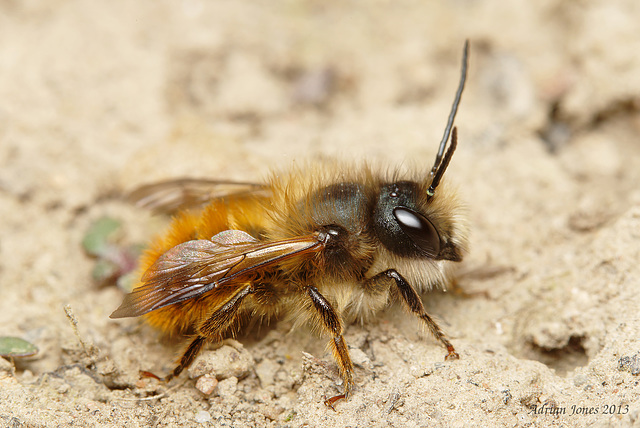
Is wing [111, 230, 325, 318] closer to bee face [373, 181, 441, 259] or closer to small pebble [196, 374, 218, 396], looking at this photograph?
bee face [373, 181, 441, 259]

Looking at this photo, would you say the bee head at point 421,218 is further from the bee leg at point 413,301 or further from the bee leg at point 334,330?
the bee leg at point 334,330

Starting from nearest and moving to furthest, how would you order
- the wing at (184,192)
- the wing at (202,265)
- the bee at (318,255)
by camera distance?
the wing at (202,265), the bee at (318,255), the wing at (184,192)

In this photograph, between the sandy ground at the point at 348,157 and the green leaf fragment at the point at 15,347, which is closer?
the sandy ground at the point at 348,157

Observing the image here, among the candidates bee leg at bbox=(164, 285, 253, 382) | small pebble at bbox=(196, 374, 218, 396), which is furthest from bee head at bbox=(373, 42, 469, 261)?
small pebble at bbox=(196, 374, 218, 396)

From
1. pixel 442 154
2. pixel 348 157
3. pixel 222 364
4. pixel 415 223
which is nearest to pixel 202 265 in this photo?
pixel 222 364

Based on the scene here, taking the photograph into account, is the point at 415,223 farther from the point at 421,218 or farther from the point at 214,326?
the point at 214,326

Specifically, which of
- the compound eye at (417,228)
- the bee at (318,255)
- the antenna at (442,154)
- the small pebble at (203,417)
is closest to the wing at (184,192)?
the bee at (318,255)
